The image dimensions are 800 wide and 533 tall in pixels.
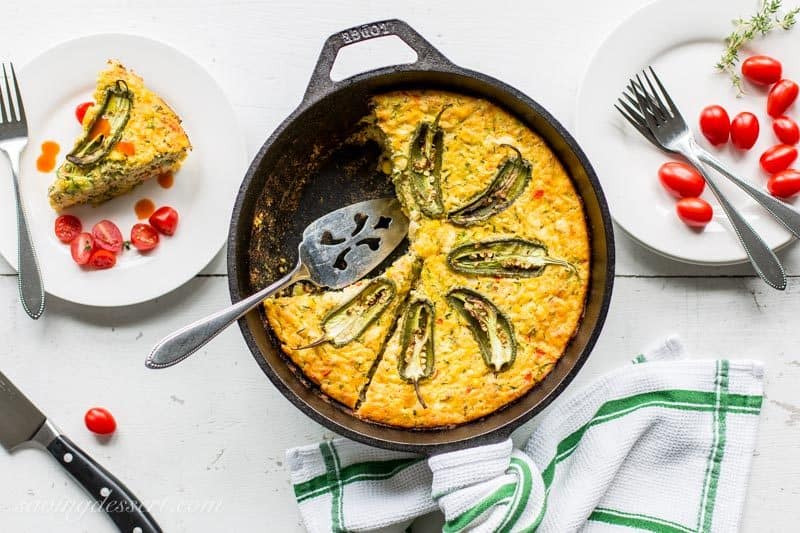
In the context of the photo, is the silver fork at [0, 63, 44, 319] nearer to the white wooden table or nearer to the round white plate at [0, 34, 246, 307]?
the round white plate at [0, 34, 246, 307]

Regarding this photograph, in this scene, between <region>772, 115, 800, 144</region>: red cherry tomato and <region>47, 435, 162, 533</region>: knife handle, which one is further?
<region>47, 435, 162, 533</region>: knife handle

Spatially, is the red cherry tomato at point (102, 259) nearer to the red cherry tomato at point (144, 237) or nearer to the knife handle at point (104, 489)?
the red cherry tomato at point (144, 237)

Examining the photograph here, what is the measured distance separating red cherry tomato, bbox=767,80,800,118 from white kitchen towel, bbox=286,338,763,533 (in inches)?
43.0

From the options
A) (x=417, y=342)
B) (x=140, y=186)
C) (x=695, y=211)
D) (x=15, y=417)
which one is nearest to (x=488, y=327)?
(x=417, y=342)

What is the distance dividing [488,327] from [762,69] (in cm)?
165

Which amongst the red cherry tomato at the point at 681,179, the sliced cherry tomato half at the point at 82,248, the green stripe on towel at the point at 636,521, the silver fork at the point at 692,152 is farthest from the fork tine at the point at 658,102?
the sliced cherry tomato half at the point at 82,248

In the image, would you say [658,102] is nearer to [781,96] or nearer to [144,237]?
[781,96]

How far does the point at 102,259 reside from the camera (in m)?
3.59

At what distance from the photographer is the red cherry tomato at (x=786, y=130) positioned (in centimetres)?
352

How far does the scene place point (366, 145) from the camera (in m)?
3.61

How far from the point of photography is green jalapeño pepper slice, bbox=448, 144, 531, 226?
3277mm

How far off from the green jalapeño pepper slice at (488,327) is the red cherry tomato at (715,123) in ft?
4.13

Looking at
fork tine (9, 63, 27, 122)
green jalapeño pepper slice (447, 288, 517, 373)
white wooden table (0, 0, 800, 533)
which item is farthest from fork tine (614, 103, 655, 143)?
fork tine (9, 63, 27, 122)

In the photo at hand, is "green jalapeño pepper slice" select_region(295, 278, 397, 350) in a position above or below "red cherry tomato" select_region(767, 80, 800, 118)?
below
